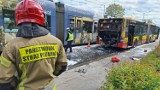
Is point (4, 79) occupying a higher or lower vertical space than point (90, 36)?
higher

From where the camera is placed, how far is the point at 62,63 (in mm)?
2508

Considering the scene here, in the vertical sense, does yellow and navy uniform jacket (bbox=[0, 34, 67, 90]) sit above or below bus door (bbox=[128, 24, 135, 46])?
above

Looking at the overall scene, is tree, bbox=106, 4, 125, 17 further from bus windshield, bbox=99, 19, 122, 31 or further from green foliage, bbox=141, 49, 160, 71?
green foliage, bbox=141, 49, 160, 71

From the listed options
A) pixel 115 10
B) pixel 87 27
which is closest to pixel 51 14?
pixel 87 27

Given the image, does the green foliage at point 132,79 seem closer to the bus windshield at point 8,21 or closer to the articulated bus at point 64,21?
the articulated bus at point 64,21

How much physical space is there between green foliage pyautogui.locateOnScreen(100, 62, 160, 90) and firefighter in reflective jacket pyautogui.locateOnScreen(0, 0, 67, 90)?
1.78m

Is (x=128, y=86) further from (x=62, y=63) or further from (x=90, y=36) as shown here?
(x=90, y=36)

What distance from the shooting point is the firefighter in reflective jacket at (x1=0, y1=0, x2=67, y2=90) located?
199cm

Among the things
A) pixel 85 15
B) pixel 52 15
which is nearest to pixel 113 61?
pixel 52 15

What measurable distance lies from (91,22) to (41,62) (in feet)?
63.5

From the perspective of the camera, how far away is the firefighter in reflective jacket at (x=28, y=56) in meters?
1.99

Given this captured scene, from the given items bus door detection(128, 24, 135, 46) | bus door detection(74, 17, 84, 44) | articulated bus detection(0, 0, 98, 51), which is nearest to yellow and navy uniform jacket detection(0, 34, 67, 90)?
articulated bus detection(0, 0, 98, 51)

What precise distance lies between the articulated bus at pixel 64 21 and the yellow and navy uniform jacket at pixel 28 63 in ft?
27.8

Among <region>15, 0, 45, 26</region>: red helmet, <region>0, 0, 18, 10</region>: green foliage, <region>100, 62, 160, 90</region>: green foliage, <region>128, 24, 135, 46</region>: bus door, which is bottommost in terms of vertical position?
<region>128, 24, 135, 46</region>: bus door
